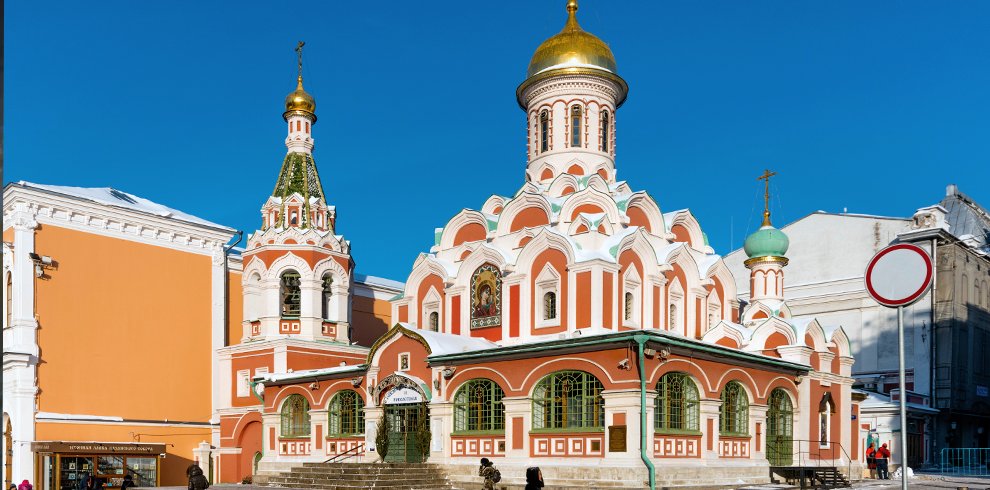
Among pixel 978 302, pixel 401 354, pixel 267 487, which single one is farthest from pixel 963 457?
pixel 267 487

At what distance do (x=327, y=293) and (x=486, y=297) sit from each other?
6374 millimetres

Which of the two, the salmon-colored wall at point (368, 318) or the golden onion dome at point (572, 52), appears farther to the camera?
the salmon-colored wall at point (368, 318)

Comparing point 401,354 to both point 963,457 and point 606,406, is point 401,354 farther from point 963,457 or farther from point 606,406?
point 963,457

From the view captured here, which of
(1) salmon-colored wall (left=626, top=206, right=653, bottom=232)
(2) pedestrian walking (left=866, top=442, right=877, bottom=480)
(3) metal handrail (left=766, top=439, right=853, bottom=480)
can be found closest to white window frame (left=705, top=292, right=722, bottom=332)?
(1) salmon-colored wall (left=626, top=206, right=653, bottom=232)

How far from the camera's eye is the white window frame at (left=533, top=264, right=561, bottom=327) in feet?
69.1

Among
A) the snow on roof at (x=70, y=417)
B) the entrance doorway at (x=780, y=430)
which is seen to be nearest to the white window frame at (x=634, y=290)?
the entrance doorway at (x=780, y=430)

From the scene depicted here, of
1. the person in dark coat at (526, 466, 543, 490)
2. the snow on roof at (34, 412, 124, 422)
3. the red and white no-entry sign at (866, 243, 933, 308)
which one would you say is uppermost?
the red and white no-entry sign at (866, 243, 933, 308)

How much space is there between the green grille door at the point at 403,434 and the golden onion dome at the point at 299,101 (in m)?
10.7

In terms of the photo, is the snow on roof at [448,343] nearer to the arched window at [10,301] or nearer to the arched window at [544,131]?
the arched window at [544,131]

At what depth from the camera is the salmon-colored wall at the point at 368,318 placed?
33.0 m

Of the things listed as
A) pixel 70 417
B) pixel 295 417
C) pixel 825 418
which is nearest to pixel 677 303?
pixel 825 418

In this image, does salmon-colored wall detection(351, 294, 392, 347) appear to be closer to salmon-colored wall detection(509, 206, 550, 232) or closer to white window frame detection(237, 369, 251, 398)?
white window frame detection(237, 369, 251, 398)

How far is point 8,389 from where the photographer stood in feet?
75.8

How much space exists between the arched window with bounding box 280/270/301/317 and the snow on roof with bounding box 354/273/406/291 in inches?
300
